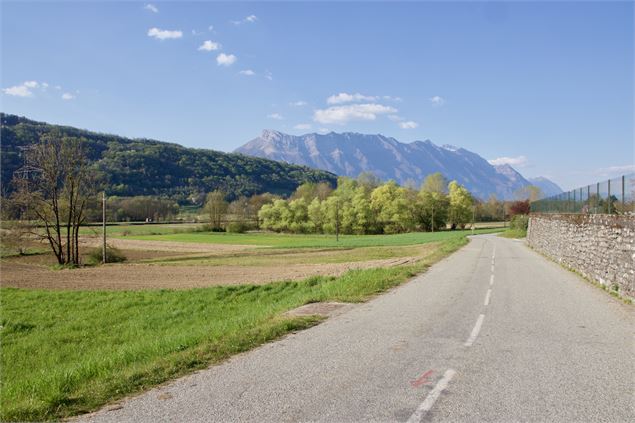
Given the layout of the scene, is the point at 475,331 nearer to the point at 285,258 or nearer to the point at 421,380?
the point at 421,380

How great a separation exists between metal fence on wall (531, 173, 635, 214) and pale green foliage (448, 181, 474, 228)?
87650 millimetres

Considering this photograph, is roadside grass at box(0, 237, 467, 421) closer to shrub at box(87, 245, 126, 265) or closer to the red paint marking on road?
the red paint marking on road

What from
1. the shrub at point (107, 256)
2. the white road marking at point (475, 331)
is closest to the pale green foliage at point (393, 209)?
the shrub at point (107, 256)

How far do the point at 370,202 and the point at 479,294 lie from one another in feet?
325

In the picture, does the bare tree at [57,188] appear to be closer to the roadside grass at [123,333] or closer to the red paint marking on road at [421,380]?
the roadside grass at [123,333]

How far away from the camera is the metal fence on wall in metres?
17.1

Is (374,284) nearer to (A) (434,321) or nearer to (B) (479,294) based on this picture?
(B) (479,294)

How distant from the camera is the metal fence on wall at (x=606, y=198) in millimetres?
17073

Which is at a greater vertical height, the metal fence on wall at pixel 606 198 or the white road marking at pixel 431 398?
the metal fence on wall at pixel 606 198

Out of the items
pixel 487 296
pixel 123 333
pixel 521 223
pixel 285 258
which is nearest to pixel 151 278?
pixel 123 333

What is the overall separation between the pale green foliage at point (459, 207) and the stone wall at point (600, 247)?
8795 centimetres

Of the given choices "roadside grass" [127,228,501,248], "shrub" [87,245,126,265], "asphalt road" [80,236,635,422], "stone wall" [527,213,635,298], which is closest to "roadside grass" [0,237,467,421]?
"asphalt road" [80,236,635,422]

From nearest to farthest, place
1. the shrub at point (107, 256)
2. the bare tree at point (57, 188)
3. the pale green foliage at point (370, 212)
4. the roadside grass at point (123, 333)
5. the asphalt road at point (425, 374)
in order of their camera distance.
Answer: the asphalt road at point (425, 374), the roadside grass at point (123, 333), the bare tree at point (57, 188), the shrub at point (107, 256), the pale green foliage at point (370, 212)

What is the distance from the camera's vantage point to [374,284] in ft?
57.1
